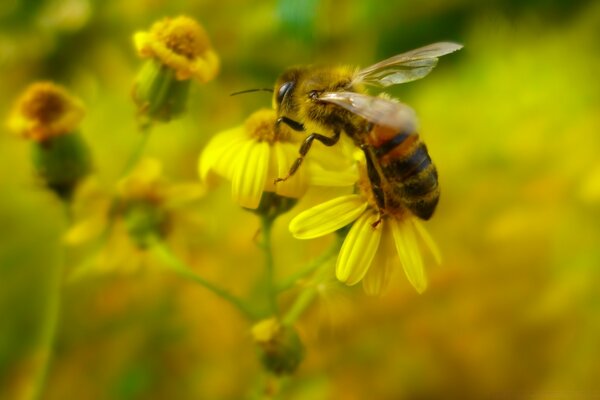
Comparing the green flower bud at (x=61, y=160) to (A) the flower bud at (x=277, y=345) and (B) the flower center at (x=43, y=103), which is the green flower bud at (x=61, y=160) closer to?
(B) the flower center at (x=43, y=103)

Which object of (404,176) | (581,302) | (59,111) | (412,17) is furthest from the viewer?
(412,17)

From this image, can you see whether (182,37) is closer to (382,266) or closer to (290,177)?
(290,177)

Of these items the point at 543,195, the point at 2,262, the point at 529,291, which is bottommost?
the point at 2,262

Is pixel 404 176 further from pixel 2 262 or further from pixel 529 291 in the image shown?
pixel 2 262

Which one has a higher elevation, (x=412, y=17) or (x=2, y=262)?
(x=412, y=17)

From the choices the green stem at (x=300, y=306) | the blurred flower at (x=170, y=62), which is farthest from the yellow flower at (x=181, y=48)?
the green stem at (x=300, y=306)

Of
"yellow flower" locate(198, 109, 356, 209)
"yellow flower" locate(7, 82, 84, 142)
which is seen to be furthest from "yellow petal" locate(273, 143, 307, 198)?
"yellow flower" locate(7, 82, 84, 142)

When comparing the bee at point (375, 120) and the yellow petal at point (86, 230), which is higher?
the bee at point (375, 120)

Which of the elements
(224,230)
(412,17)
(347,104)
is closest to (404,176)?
(347,104)
